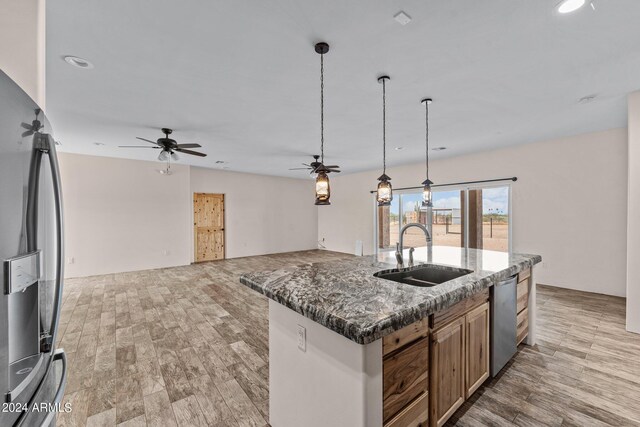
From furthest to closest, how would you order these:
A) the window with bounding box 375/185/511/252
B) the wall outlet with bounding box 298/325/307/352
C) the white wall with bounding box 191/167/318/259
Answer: the white wall with bounding box 191/167/318/259, the window with bounding box 375/185/511/252, the wall outlet with bounding box 298/325/307/352

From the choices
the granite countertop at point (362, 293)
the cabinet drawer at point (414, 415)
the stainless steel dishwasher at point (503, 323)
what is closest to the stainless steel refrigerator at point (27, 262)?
the granite countertop at point (362, 293)

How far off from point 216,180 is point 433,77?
22.4ft

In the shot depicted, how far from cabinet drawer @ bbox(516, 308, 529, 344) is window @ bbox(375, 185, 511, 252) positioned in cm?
304

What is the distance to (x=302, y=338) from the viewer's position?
1454mm

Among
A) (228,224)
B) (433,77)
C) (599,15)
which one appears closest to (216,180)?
(228,224)

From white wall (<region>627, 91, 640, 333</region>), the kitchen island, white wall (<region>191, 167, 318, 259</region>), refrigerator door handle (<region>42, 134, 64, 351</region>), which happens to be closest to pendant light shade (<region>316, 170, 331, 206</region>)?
the kitchen island

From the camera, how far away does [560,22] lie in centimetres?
187

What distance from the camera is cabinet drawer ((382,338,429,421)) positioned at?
1.25 m

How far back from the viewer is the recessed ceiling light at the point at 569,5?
5.48 ft

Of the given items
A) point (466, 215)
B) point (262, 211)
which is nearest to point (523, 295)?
point (466, 215)

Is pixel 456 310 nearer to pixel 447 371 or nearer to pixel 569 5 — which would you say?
pixel 447 371

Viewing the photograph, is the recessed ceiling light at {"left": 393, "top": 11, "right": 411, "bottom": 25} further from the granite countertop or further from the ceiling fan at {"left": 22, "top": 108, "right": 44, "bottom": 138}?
the ceiling fan at {"left": 22, "top": 108, "right": 44, "bottom": 138}

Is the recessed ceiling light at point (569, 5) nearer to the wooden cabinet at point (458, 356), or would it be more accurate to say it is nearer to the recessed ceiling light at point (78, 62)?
the wooden cabinet at point (458, 356)

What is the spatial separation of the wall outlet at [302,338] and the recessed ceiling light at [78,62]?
2912 millimetres
